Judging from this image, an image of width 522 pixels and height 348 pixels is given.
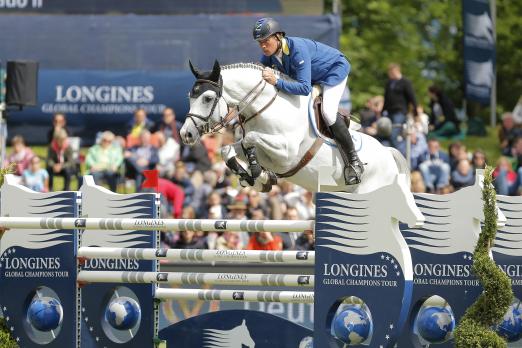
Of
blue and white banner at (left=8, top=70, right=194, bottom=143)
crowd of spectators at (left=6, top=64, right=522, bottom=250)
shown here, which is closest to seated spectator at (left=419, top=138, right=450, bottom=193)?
crowd of spectators at (left=6, top=64, right=522, bottom=250)

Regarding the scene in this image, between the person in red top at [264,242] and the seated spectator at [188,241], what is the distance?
968 mm

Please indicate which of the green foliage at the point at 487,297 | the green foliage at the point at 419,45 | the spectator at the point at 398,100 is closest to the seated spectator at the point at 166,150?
the spectator at the point at 398,100

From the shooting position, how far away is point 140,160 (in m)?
15.9

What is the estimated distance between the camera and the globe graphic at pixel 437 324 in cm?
734

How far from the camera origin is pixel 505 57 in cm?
2736

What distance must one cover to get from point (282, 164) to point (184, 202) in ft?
19.6

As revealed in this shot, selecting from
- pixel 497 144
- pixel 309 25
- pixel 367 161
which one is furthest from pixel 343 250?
pixel 497 144

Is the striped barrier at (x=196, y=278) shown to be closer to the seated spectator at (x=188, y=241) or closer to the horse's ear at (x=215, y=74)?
the horse's ear at (x=215, y=74)

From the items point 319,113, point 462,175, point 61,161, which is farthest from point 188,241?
point 319,113

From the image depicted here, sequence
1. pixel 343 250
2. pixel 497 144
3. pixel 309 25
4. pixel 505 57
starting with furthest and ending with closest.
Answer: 1. pixel 505 57
2. pixel 497 144
3. pixel 309 25
4. pixel 343 250

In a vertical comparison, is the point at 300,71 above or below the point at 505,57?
below

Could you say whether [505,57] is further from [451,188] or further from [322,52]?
[322,52]

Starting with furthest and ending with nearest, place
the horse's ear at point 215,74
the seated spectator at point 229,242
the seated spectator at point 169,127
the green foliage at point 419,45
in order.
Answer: the green foliage at point 419,45
the seated spectator at point 169,127
the seated spectator at point 229,242
the horse's ear at point 215,74

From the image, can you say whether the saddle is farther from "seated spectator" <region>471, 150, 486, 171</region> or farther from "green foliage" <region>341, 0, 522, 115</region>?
"green foliage" <region>341, 0, 522, 115</region>
